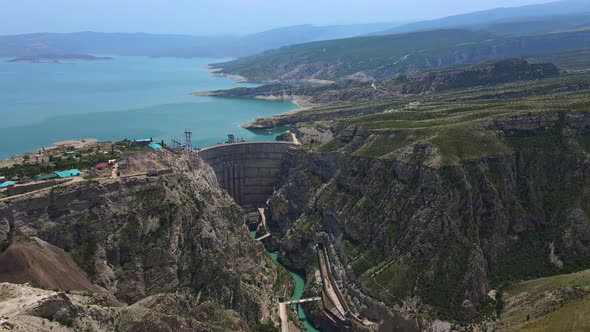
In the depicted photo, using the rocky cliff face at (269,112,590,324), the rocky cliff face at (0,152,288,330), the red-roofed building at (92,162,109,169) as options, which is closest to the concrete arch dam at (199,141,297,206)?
the rocky cliff face at (269,112,590,324)

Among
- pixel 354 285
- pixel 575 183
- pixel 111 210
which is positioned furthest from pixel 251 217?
pixel 575 183

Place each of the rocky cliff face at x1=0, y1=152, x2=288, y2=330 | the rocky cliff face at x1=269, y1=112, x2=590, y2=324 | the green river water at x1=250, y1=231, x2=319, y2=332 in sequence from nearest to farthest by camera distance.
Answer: the rocky cliff face at x1=0, y1=152, x2=288, y2=330, the rocky cliff face at x1=269, y1=112, x2=590, y2=324, the green river water at x1=250, y1=231, x2=319, y2=332

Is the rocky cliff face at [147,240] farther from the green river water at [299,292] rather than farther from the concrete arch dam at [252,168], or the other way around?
the concrete arch dam at [252,168]

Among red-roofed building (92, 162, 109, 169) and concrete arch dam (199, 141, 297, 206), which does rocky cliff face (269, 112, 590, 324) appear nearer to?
concrete arch dam (199, 141, 297, 206)

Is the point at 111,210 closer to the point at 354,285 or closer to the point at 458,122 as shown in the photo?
the point at 354,285

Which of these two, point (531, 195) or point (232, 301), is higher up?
point (531, 195)
